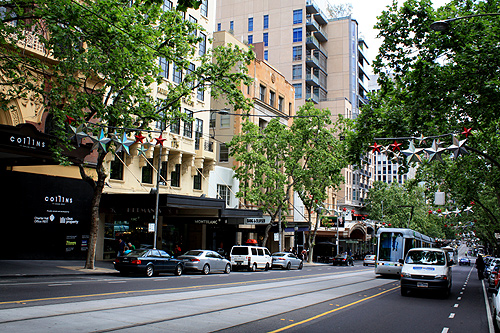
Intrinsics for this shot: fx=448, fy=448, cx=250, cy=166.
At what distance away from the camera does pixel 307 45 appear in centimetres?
7619

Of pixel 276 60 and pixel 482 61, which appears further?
pixel 276 60

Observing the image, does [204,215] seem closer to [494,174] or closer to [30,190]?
[30,190]

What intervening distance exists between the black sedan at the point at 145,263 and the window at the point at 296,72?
184 ft

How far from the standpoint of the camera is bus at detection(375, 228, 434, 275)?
28.9 m

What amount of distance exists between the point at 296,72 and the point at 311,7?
35.6ft

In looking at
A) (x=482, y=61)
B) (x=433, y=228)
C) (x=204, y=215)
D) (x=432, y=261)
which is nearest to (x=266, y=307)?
(x=432, y=261)

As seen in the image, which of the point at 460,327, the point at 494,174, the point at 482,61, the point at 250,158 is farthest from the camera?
the point at 250,158

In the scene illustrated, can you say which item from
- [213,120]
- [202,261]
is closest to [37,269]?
[202,261]

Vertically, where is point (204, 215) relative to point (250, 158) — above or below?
below

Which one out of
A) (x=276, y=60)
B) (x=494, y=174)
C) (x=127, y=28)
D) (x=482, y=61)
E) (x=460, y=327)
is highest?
(x=276, y=60)

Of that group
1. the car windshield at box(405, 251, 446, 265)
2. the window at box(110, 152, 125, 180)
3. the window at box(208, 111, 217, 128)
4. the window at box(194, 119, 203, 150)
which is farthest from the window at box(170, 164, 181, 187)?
the car windshield at box(405, 251, 446, 265)

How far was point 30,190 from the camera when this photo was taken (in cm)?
2547

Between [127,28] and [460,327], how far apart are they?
15864 mm

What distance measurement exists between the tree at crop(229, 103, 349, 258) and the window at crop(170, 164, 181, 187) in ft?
18.4
